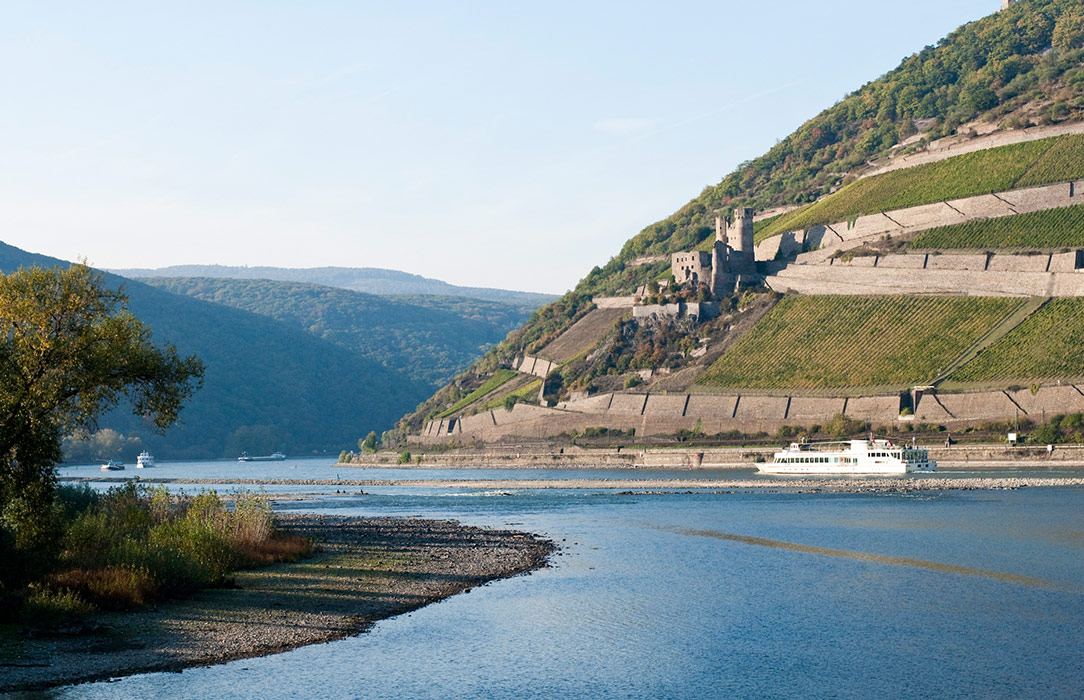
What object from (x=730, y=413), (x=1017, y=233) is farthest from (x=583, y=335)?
(x=1017, y=233)

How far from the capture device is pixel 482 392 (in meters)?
146

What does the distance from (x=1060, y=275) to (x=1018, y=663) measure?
79.1m

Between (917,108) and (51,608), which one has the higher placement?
(917,108)

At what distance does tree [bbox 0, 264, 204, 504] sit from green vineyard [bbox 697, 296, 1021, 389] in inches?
2931

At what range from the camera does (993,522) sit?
49.5 meters

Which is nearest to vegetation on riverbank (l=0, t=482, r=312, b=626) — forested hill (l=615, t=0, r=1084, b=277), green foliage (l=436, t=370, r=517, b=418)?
green foliage (l=436, t=370, r=517, b=418)

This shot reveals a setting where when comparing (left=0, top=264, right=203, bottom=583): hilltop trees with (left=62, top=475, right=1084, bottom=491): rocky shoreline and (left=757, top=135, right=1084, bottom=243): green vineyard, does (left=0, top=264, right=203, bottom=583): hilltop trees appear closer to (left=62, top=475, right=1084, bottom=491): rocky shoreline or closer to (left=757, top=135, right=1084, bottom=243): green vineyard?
(left=62, top=475, right=1084, bottom=491): rocky shoreline

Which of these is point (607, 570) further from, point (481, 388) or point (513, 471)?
point (481, 388)

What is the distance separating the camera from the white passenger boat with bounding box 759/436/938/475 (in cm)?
8250

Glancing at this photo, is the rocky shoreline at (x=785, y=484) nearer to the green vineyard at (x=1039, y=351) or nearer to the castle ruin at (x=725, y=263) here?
the green vineyard at (x=1039, y=351)

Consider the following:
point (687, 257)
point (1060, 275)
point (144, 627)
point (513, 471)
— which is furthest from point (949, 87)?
point (144, 627)

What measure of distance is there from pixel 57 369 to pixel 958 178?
356 feet

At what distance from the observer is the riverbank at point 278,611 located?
72.6ft

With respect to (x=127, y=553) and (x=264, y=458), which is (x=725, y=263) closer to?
(x=264, y=458)
